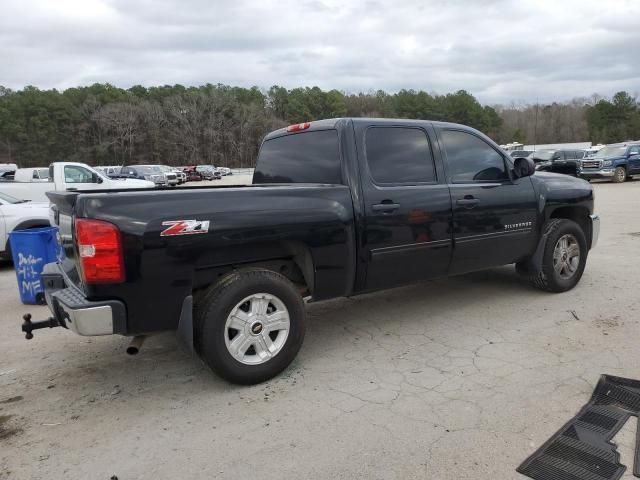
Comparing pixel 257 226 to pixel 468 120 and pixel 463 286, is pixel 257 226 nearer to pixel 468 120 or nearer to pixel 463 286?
pixel 463 286

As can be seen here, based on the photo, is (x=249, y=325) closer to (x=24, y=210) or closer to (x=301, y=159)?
(x=301, y=159)

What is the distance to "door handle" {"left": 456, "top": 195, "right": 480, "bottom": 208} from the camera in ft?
15.1

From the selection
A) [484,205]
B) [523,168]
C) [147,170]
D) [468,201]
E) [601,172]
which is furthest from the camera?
[147,170]

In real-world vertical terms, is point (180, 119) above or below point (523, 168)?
above

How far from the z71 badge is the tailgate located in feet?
1.95

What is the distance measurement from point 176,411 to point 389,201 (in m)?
2.26

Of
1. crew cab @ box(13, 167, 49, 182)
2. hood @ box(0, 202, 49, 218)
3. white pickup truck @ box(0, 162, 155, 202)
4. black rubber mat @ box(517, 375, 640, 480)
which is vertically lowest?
black rubber mat @ box(517, 375, 640, 480)

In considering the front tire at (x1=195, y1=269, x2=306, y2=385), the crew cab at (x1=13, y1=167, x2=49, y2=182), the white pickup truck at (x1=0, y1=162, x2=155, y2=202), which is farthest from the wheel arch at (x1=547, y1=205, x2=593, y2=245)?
the crew cab at (x1=13, y1=167, x2=49, y2=182)

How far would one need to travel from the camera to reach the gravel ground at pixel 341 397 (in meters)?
2.72

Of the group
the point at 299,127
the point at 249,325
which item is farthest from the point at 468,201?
the point at 249,325

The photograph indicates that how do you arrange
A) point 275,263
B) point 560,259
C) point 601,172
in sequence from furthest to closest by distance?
point 601,172 < point 560,259 < point 275,263

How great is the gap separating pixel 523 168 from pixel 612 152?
917 inches

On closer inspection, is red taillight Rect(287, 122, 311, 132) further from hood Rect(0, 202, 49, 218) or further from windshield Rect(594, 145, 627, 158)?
windshield Rect(594, 145, 627, 158)

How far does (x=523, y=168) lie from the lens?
5172mm
